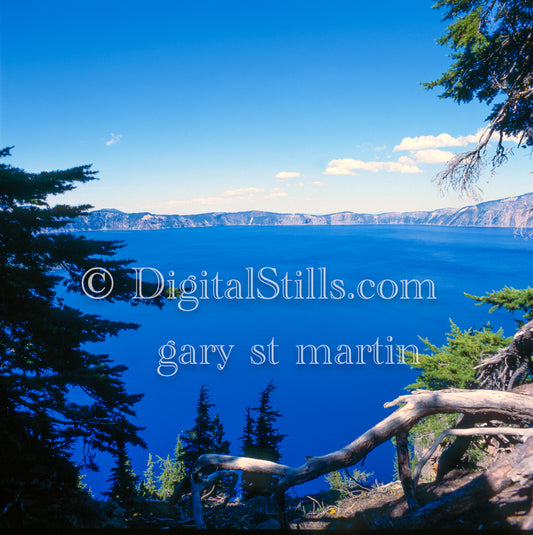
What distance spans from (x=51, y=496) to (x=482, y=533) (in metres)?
4.40

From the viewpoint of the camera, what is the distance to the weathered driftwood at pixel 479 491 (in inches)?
109

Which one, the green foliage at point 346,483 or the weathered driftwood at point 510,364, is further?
the weathered driftwood at point 510,364

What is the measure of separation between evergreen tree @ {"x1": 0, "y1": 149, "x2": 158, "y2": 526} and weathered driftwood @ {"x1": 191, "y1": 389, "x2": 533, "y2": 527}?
76.1 inches

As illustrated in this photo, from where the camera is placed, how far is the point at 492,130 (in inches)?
259

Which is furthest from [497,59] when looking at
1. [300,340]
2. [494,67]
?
[300,340]

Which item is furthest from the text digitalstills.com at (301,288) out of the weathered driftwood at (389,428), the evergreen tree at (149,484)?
the weathered driftwood at (389,428)

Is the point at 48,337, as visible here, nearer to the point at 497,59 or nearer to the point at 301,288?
the point at 497,59

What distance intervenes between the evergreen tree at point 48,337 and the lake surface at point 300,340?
34.2 metres

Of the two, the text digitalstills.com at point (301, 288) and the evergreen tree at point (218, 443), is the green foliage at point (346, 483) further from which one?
the text digitalstills.com at point (301, 288)

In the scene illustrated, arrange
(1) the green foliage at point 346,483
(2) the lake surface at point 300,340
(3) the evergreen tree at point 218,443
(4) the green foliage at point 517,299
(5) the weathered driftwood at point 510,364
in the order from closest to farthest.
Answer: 1. (1) the green foliage at point 346,483
2. (5) the weathered driftwood at point 510,364
3. (4) the green foliage at point 517,299
4. (3) the evergreen tree at point 218,443
5. (2) the lake surface at point 300,340

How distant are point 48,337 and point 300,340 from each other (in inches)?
1757

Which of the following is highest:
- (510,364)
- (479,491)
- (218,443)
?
(479,491)

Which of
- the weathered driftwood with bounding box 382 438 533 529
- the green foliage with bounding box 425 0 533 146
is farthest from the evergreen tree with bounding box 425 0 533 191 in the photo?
the weathered driftwood with bounding box 382 438 533 529

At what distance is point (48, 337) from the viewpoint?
532cm
